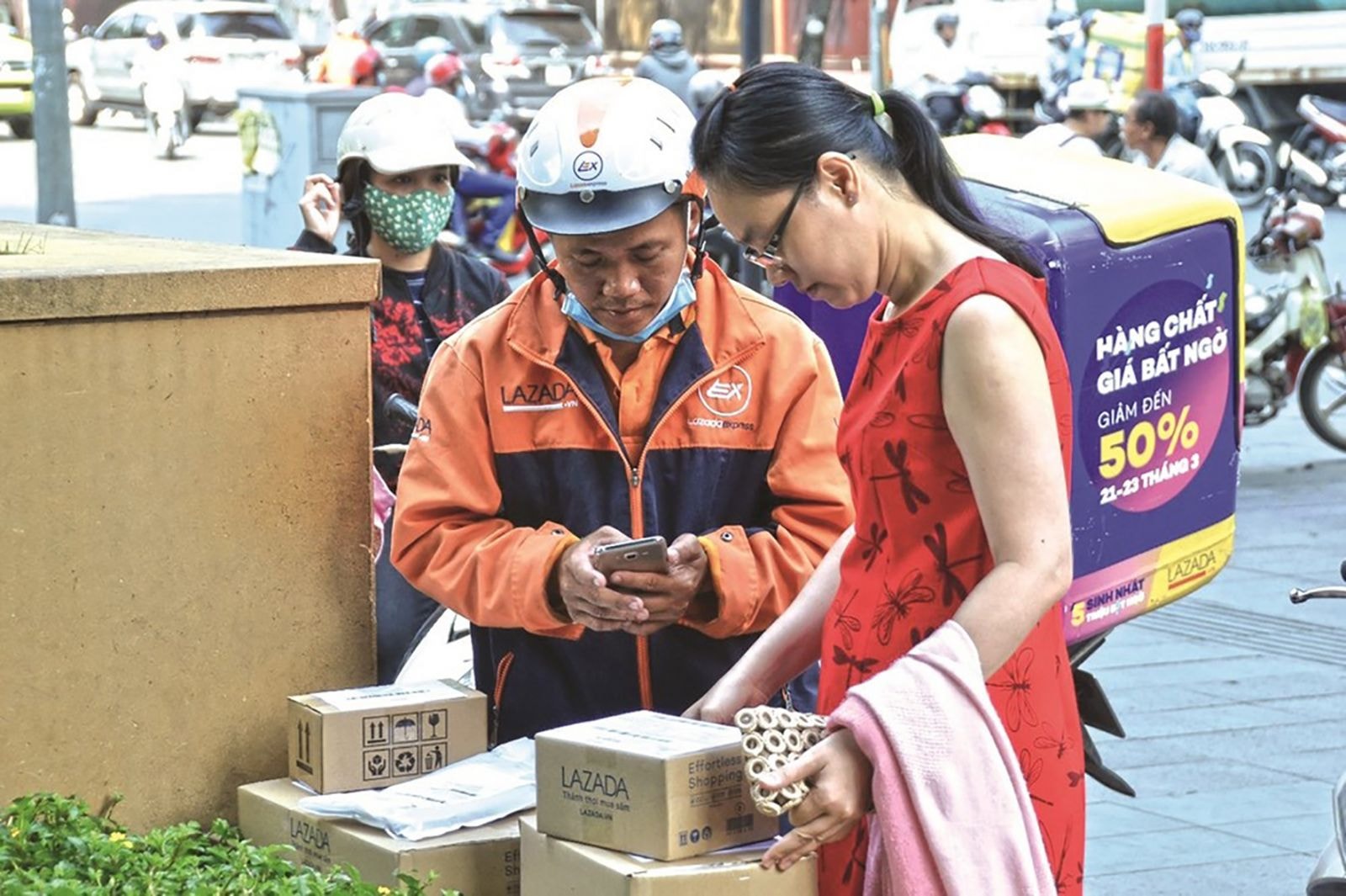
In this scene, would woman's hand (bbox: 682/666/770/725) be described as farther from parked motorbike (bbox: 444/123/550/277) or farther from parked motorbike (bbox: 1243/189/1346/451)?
parked motorbike (bbox: 444/123/550/277)

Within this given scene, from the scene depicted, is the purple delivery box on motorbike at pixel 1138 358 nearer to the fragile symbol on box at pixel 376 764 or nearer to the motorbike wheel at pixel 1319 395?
the fragile symbol on box at pixel 376 764

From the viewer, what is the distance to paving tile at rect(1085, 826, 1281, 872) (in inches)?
197

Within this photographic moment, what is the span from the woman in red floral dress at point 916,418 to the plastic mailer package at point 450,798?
0.42 metres

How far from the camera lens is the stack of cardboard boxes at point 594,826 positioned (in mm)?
2363

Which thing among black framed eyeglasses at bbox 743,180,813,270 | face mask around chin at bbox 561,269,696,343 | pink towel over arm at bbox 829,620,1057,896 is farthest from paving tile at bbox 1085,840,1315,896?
black framed eyeglasses at bbox 743,180,813,270

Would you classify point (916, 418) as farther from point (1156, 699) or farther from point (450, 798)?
point (1156, 699)

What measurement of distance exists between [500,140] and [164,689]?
12.7 m

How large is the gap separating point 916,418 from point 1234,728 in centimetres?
407

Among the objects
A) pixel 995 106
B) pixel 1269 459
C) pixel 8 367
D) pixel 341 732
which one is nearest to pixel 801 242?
pixel 341 732

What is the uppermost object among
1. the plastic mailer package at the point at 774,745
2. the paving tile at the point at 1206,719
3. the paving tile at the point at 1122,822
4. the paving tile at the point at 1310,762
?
the plastic mailer package at the point at 774,745

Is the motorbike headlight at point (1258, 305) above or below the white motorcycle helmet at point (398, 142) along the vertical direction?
below

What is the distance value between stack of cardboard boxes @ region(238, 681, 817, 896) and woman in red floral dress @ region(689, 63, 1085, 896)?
0.26 feet

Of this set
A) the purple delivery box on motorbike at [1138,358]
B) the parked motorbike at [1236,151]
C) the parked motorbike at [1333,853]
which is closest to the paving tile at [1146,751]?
the purple delivery box on motorbike at [1138,358]

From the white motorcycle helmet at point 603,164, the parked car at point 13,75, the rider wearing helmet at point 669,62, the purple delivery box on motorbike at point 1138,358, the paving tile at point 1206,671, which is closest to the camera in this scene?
the white motorcycle helmet at point 603,164
